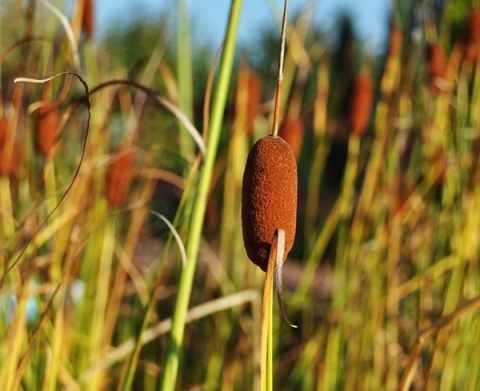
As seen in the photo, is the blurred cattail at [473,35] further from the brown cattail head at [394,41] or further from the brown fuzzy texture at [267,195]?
the brown fuzzy texture at [267,195]

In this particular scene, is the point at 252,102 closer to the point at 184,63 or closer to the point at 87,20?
the point at 184,63

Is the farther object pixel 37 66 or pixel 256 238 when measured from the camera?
pixel 37 66

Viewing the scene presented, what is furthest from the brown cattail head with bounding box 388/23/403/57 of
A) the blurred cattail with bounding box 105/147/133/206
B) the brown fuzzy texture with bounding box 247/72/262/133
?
the blurred cattail with bounding box 105/147/133/206

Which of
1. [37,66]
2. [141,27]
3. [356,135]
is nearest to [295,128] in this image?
[356,135]

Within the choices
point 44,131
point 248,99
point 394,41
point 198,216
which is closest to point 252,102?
point 248,99

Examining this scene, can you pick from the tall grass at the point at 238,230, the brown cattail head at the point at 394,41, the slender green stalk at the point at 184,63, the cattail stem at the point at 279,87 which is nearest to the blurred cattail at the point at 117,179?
the tall grass at the point at 238,230

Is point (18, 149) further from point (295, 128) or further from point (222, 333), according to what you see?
point (222, 333)

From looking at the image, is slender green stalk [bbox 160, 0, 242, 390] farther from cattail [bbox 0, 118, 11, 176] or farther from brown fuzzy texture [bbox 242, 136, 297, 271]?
cattail [bbox 0, 118, 11, 176]
